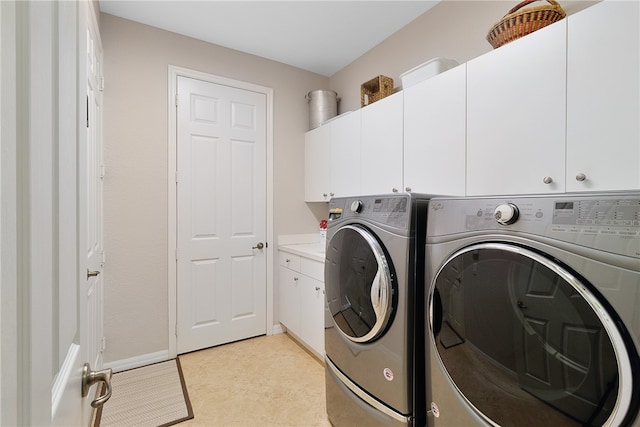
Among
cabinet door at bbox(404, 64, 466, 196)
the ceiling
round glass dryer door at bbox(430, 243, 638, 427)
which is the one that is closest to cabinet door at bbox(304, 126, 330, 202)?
the ceiling

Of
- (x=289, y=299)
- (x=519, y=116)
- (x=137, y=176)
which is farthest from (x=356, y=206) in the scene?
(x=137, y=176)

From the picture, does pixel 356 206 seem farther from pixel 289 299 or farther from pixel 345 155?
pixel 289 299

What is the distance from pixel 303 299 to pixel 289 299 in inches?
11.2

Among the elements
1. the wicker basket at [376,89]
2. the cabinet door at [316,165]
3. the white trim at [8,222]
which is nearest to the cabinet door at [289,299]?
the cabinet door at [316,165]

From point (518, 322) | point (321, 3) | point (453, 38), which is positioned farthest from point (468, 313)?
point (321, 3)

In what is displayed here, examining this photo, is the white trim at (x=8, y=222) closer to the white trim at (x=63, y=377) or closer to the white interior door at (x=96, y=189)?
the white trim at (x=63, y=377)

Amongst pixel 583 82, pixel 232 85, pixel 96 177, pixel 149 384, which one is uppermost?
pixel 232 85

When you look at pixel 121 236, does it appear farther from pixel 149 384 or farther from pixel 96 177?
pixel 149 384

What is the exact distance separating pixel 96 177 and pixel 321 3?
1.96m

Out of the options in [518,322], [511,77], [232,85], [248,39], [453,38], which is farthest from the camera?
[232,85]

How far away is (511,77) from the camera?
→ 1391mm

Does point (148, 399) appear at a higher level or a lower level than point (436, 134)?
lower

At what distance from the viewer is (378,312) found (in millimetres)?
1317

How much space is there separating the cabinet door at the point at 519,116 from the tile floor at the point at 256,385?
1.65 meters
